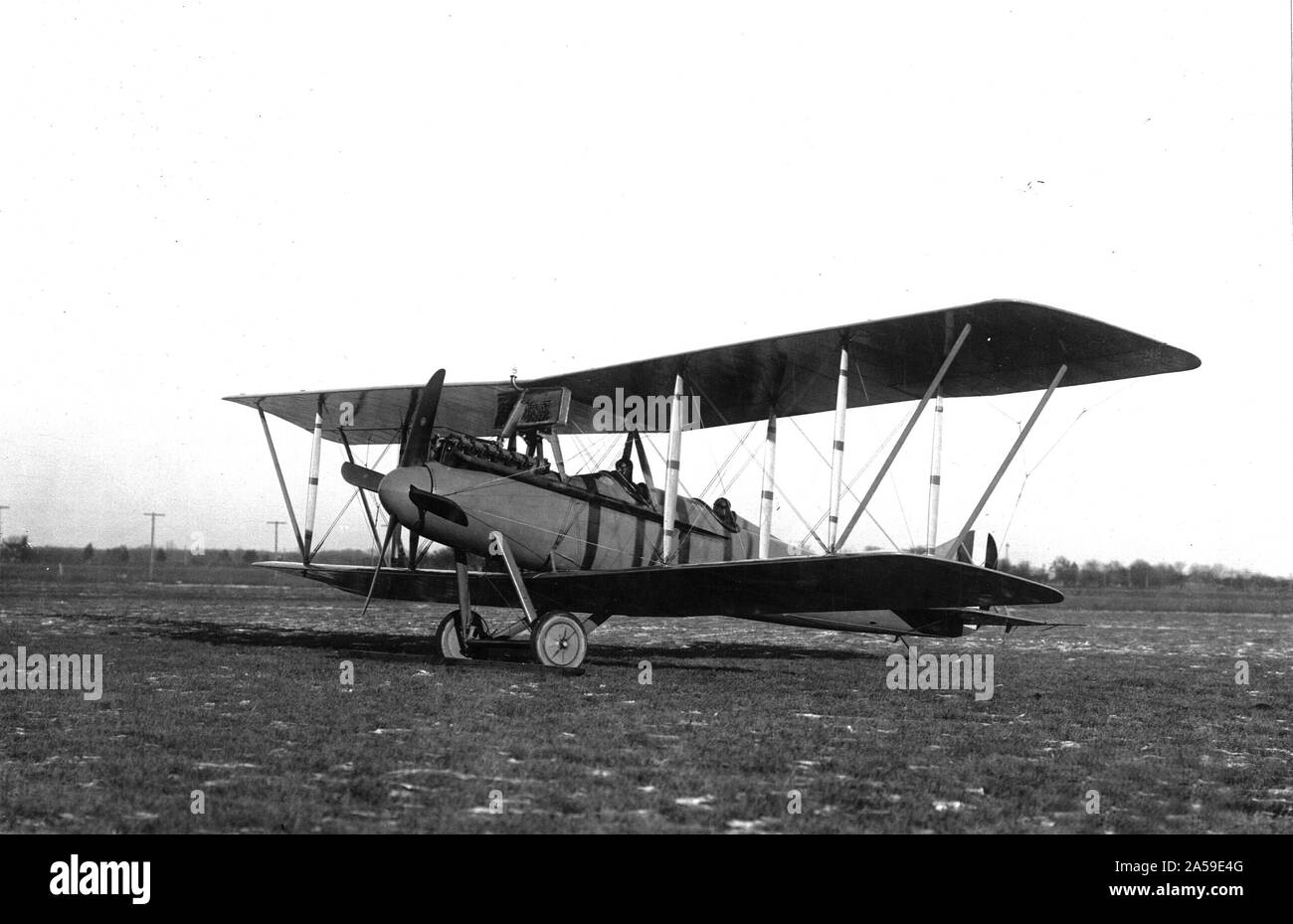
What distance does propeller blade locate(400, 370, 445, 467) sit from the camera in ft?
32.9

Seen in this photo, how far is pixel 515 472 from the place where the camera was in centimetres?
1094

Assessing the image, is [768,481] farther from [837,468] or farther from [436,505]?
[436,505]

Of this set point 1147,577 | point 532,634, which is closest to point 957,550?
point 532,634

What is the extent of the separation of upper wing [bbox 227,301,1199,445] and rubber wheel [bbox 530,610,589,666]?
2.70m

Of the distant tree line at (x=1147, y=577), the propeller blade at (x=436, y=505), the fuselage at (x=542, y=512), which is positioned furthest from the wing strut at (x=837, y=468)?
the distant tree line at (x=1147, y=577)

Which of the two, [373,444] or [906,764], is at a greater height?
[373,444]

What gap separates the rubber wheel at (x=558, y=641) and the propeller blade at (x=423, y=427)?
220 cm

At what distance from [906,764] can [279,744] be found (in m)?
4.01

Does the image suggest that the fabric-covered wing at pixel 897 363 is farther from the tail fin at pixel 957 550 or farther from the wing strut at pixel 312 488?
the wing strut at pixel 312 488

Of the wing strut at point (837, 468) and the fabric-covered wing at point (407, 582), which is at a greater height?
the wing strut at point (837, 468)

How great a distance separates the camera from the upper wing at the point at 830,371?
9328 mm

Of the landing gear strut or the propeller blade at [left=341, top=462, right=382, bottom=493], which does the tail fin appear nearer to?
the landing gear strut
